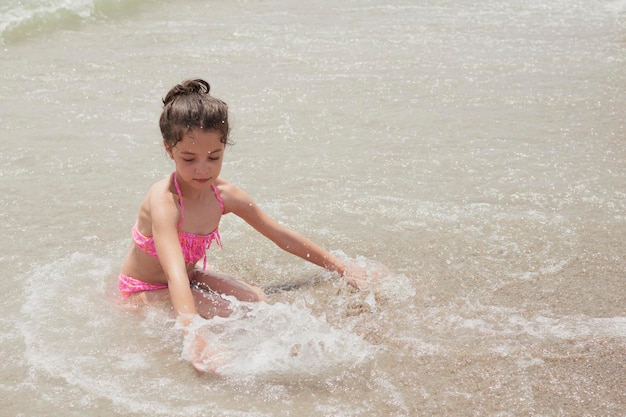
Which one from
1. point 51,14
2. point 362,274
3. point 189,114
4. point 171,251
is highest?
point 189,114

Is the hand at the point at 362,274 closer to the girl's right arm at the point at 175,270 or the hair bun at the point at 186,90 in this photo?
the girl's right arm at the point at 175,270

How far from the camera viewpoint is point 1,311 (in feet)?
12.4

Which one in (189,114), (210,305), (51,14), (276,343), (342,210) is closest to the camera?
(276,343)

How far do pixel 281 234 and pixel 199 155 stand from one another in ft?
2.30

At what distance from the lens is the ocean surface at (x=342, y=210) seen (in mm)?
3244

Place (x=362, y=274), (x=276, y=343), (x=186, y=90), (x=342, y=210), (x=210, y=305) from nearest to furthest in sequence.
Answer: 1. (x=276, y=343)
2. (x=186, y=90)
3. (x=210, y=305)
4. (x=362, y=274)
5. (x=342, y=210)

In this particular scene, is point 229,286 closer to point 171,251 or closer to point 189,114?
point 171,251

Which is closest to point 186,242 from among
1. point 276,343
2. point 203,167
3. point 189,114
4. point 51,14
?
point 203,167

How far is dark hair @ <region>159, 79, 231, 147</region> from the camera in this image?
357cm

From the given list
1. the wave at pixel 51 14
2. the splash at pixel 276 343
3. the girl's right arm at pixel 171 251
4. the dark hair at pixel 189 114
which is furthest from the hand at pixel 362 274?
the wave at pixel 51 14

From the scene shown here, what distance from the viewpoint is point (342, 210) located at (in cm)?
495

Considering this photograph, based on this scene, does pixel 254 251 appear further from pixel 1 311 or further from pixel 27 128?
pixel 27 128

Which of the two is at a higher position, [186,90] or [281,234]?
[186,90]

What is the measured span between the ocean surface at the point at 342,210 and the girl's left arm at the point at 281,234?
0.10 metres
